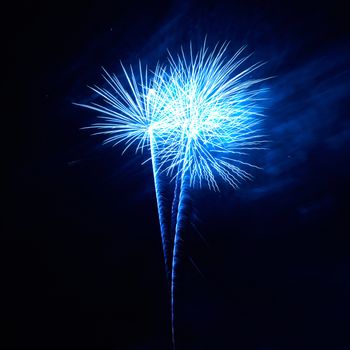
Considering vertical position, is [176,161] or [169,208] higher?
[176,161]

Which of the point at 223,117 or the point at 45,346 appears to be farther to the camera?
the point at 45,346

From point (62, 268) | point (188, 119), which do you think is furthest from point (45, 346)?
point (188, 119)

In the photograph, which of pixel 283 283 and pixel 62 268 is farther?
pixel 283 283

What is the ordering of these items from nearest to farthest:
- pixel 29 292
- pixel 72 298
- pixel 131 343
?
pixel 29 292 < pixel 72 298 < pixel 131 343

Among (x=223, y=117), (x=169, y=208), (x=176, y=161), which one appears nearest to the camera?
(x=223, y=117)

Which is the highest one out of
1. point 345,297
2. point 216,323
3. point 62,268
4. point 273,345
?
point 62,268

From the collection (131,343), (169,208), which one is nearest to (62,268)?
(131,343)

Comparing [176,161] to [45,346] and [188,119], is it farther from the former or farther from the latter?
[45,346]

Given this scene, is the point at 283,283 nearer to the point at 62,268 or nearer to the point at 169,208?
the point at 62,268

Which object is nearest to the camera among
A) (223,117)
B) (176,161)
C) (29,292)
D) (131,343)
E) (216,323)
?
(223,117)
